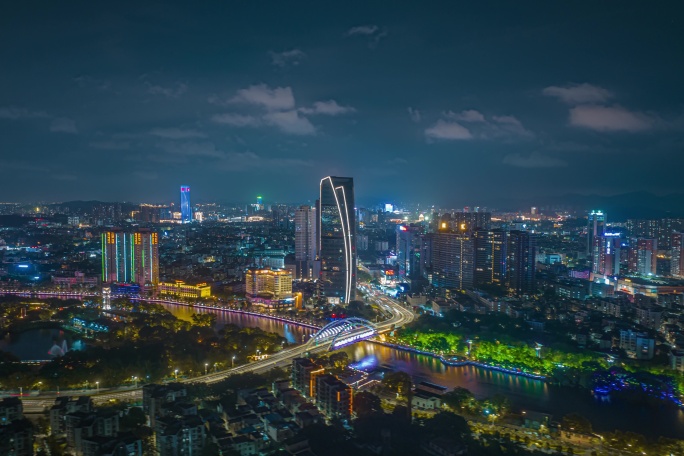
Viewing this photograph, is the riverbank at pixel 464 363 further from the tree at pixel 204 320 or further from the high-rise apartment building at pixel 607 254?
the high-rise apartment building at pixel 607 254

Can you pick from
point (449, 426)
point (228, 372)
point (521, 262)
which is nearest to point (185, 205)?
point (521, 262)

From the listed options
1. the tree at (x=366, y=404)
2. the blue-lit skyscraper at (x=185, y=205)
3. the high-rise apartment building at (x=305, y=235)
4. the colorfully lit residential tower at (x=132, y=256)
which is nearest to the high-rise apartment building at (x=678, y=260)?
the high-rise apartment building at (x=305, y=235)

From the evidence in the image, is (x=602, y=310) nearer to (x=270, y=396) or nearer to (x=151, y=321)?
(x=270, y=396)

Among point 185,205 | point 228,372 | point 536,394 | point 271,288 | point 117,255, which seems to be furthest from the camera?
point 185,205

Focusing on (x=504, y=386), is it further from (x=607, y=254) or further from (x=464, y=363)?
(x=607, y=254)

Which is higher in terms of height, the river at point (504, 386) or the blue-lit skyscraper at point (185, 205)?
the blue-lit skyscraper at point (185, 205)

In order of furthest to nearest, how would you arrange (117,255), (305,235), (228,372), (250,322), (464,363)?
1. (305,235)
2. (117,255)
3. (250,322)
4. (464,363)
5. (228,372)
